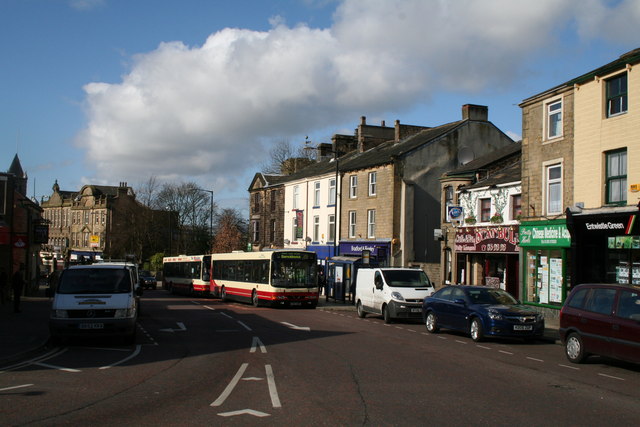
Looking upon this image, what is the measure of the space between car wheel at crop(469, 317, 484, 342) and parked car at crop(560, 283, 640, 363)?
329 cm

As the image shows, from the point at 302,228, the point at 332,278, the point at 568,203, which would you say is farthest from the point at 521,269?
the point at 302,228

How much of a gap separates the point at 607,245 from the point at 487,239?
8.42 metres

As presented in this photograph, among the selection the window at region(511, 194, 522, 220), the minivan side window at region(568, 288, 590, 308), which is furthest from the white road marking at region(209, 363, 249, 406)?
the window at region(511, 194, 522, 220)

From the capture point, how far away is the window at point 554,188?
23.9 meters

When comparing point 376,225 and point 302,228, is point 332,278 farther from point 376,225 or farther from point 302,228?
point 302,228

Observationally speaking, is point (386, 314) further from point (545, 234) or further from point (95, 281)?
point (95, 281)

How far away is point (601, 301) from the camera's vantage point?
12.9 metres

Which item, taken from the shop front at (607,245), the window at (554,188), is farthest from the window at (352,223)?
the shop front at (607,245)

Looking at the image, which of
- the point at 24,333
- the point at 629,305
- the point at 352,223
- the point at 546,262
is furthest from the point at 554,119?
the point at 352,223

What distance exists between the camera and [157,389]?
31.6 feet

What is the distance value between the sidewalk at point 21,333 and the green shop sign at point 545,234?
17.8 m

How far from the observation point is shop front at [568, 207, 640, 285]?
20.6 meters

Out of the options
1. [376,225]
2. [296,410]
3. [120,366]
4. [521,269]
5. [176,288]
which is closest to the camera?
[296,410]

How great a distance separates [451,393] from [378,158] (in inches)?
1408
